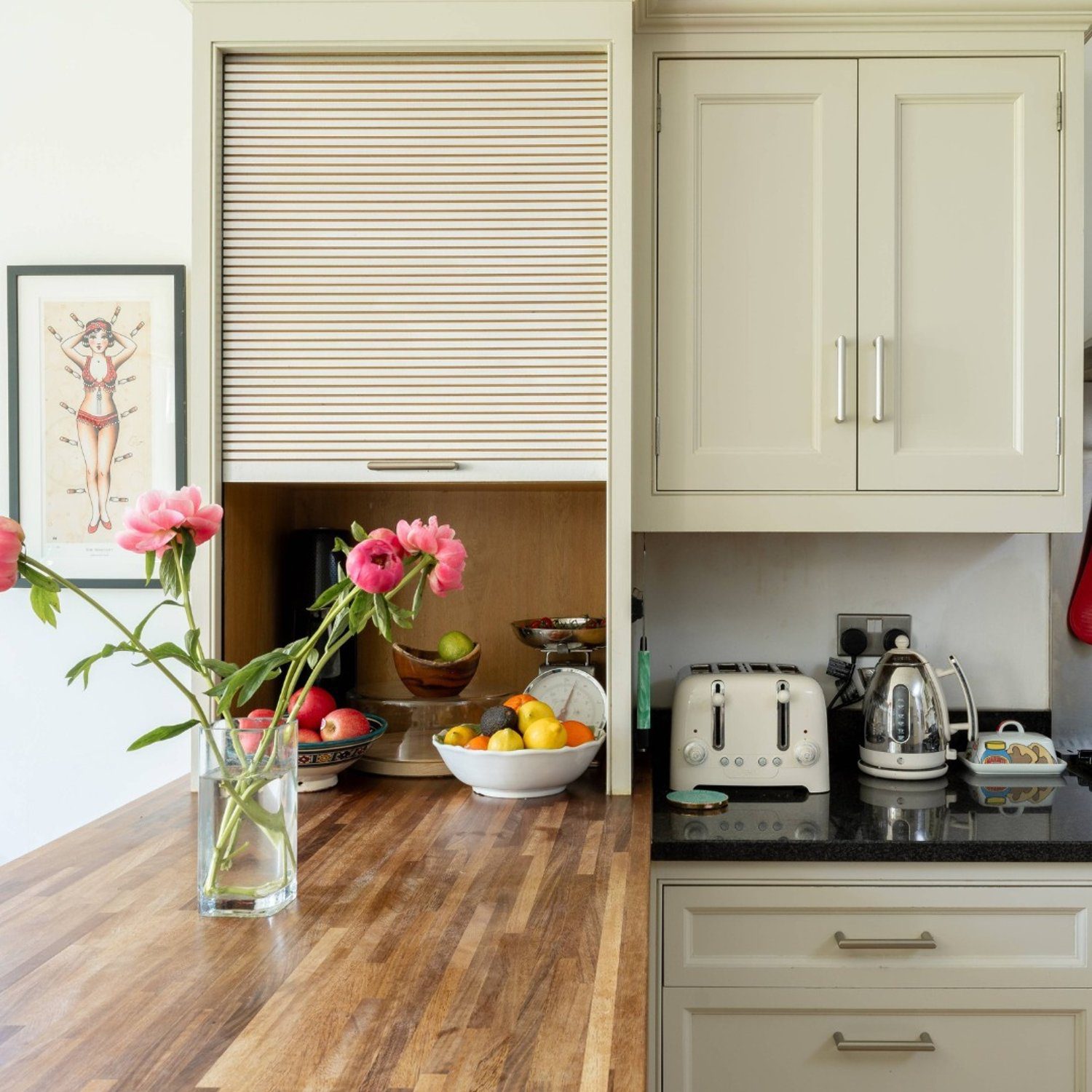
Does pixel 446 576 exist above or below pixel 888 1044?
above

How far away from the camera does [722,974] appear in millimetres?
1652

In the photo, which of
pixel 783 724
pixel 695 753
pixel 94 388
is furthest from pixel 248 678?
pixel 94 388

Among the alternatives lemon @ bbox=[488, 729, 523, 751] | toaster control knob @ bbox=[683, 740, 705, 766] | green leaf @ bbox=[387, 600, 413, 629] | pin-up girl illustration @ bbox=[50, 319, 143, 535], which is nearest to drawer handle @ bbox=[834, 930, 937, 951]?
toaster control knob @ bbox=[683, 740, 705, 766]

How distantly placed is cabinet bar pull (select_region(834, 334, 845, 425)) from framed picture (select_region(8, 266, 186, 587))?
1.36m

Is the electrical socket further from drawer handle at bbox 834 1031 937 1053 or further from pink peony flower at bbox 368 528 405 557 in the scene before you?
pink peony flower at bbox 368 528 405 557

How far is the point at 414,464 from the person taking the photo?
1786 mm

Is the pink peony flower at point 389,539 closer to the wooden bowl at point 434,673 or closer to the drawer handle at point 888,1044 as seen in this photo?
the wooden bowl at point 434,673

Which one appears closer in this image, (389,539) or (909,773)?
(389,539)

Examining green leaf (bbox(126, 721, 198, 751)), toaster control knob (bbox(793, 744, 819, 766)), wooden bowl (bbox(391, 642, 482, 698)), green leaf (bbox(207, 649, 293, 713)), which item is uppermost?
green leaf (bbox(207, 649, 293, 713))

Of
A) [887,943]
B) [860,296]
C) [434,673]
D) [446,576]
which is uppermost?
[860,296]

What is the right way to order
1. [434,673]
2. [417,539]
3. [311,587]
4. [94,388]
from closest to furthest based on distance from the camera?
1. [417,539]
2. [434,673]
3. [311,587]
4. [94,388]

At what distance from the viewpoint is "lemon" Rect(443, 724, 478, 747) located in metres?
1.76

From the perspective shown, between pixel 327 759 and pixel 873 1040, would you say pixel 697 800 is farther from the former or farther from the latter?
pixel 327 759

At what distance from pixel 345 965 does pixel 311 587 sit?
1.12m
